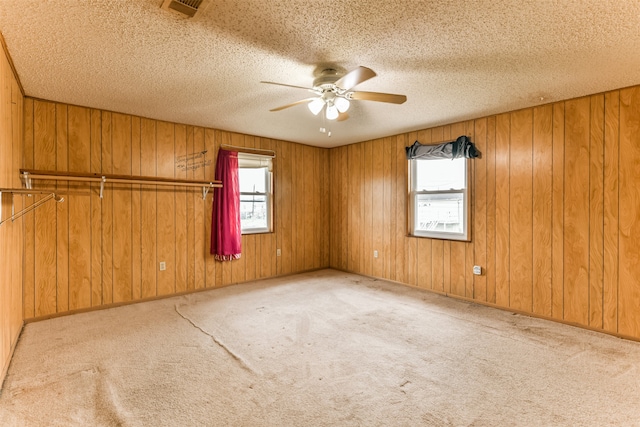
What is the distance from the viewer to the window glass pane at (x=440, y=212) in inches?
168

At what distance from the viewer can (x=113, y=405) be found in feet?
6.38

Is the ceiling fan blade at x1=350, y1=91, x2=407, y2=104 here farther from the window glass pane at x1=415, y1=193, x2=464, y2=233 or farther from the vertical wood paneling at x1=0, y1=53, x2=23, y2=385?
the vertical wood paneling at x1=0, y1=53, x2=23, y2=385

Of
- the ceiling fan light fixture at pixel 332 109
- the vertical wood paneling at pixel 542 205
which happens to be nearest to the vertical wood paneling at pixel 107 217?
the ceiling fan light fixture at pixel 332 109

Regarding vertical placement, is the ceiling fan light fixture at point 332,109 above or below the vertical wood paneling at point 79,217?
above

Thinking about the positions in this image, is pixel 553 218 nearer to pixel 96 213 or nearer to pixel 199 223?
pixel 199 223

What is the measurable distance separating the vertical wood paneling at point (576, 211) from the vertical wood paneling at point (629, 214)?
25 centimetres

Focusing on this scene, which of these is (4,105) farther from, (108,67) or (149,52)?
(149,52)

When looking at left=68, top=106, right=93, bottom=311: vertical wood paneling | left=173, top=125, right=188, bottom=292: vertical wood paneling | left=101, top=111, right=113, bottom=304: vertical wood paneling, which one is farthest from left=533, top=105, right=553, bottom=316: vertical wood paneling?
left=68, top=106, right=93, bottom=311: vertical wood paneling

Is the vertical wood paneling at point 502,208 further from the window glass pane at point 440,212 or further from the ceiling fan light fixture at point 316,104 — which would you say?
the ceiling fan light fixture at point 316,104

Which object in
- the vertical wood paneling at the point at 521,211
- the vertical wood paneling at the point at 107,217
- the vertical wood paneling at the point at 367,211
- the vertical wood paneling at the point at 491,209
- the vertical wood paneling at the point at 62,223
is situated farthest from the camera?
the vertical wood paneling at the point at 367,211

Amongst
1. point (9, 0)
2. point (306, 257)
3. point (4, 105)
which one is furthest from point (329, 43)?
point (306, 257)

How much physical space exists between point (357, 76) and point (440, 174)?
110 inches

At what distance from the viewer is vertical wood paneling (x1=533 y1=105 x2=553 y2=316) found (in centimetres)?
340

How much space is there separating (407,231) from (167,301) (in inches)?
135
